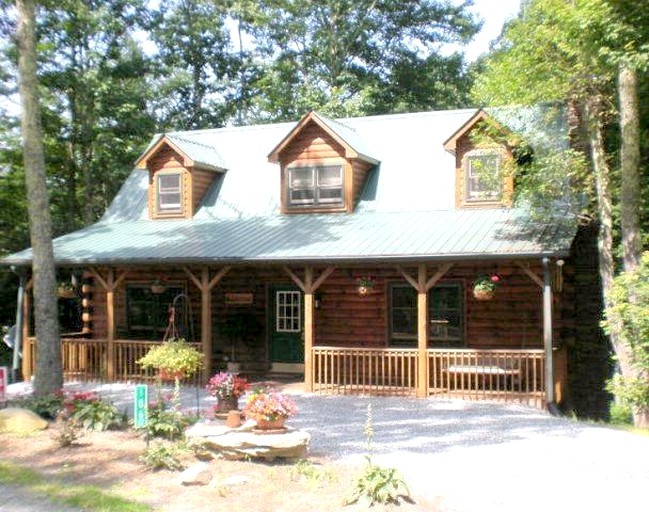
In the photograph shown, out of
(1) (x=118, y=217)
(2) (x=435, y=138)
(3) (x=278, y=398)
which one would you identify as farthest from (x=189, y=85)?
(3) (x=278, y=398)

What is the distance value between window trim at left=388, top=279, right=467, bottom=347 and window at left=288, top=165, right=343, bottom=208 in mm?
2763

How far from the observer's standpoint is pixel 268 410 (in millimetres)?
9234

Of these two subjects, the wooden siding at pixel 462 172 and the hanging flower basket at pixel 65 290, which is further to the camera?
the hanging flower basket at pixel 65 290

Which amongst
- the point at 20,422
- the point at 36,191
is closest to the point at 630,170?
the point at 36,191

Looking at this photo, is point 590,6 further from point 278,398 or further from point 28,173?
point 28,173

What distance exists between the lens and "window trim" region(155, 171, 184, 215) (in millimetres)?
20141

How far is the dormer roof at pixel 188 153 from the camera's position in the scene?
1980 centimetres

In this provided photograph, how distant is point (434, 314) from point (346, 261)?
314cm

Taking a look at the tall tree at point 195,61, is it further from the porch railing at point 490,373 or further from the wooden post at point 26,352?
the porch railing at point 490,373

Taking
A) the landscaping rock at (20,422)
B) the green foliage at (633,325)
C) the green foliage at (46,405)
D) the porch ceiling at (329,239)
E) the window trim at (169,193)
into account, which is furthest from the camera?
the window trim at (169,193)

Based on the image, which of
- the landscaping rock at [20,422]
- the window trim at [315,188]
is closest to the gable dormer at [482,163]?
the window trim at [315,188]

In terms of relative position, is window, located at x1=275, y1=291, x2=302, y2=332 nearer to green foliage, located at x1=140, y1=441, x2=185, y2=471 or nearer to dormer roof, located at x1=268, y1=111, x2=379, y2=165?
dormer roof, located at x1=268, y1=111, x2=379, y2=165

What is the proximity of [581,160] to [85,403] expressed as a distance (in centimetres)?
969

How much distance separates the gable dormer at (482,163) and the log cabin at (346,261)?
0.14 ft
